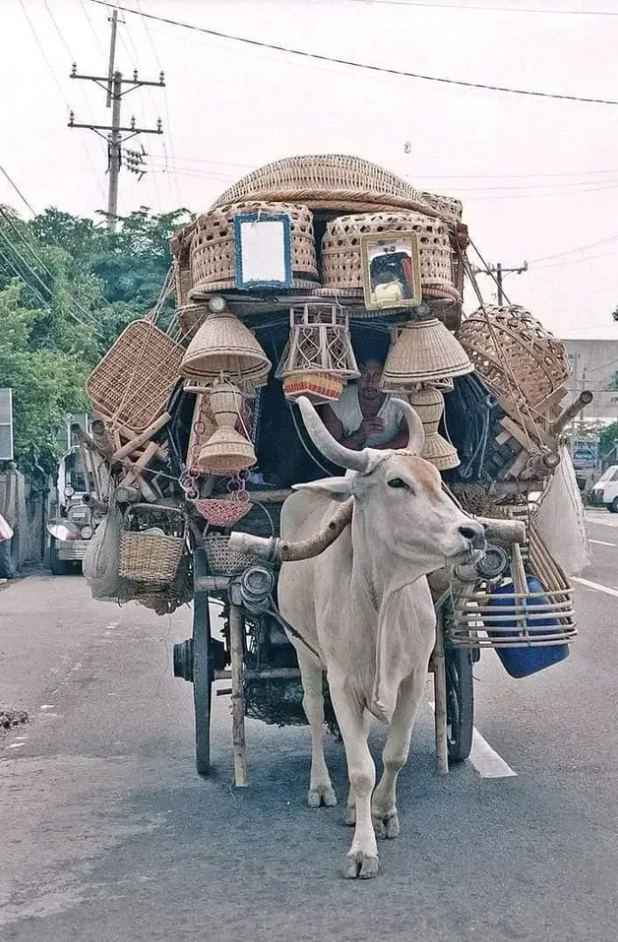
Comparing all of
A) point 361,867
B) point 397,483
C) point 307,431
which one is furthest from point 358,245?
point 361,867

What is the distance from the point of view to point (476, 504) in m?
6.68

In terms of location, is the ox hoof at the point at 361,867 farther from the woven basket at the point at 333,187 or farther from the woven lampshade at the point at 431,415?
the woven basket at the point at 333,187

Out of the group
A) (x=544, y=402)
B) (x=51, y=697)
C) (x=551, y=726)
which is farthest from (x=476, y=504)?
(x=51, y=697)

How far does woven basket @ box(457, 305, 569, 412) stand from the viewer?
664 centimetres

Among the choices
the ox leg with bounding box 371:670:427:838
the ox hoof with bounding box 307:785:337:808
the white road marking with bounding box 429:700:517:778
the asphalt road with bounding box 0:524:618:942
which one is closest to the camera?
the asphalt road with bounding box 0:524:618:942

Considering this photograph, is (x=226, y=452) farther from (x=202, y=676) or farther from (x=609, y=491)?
(x=609, y=491)

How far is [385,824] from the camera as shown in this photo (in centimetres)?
572

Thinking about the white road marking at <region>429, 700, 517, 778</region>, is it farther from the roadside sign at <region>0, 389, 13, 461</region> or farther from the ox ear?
the roadside sign at <region>0, 389, 13, 461</region>

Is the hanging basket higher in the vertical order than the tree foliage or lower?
lower

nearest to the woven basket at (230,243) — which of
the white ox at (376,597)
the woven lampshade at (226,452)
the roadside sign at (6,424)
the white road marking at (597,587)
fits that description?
the woven lampshade at (226,452)

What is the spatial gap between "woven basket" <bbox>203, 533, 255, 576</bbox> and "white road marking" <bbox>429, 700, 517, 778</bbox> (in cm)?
163

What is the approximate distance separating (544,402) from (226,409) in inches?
70.6

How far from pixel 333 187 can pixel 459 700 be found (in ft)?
9.53

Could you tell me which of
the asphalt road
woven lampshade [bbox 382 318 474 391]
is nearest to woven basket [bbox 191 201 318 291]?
woven lampshade [bbox 382 318 474 391]
